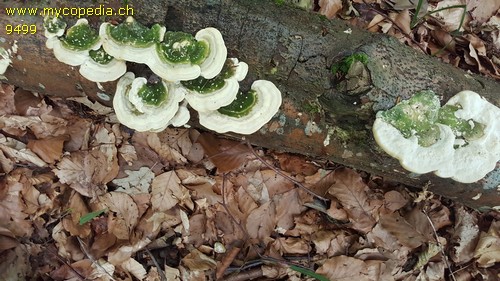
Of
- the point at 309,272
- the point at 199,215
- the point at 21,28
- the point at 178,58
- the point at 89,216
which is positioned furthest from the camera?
the point at 199,215

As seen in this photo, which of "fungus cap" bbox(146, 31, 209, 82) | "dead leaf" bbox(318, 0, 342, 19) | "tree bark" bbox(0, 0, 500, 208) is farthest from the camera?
"dead leaf" bbox(318, 0, 342, 19)

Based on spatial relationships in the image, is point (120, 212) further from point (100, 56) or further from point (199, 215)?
point (100, 56)

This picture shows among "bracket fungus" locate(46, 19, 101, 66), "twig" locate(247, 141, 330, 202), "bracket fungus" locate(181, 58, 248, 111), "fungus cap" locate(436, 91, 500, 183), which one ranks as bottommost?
"twig" locate(247, 141, 330, 202)

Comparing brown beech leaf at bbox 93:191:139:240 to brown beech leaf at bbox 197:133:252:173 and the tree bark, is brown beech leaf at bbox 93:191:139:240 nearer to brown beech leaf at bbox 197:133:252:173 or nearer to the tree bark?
brown beech leaf at bbox 197:133:252:173

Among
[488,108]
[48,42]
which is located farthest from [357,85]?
[48,42]

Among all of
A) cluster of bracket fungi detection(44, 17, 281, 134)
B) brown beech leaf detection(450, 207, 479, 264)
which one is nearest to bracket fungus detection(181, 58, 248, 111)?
cluster of bracket fungi detection(44, 17, 281, 134)

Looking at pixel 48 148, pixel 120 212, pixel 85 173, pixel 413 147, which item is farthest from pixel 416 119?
pixel 48 148
